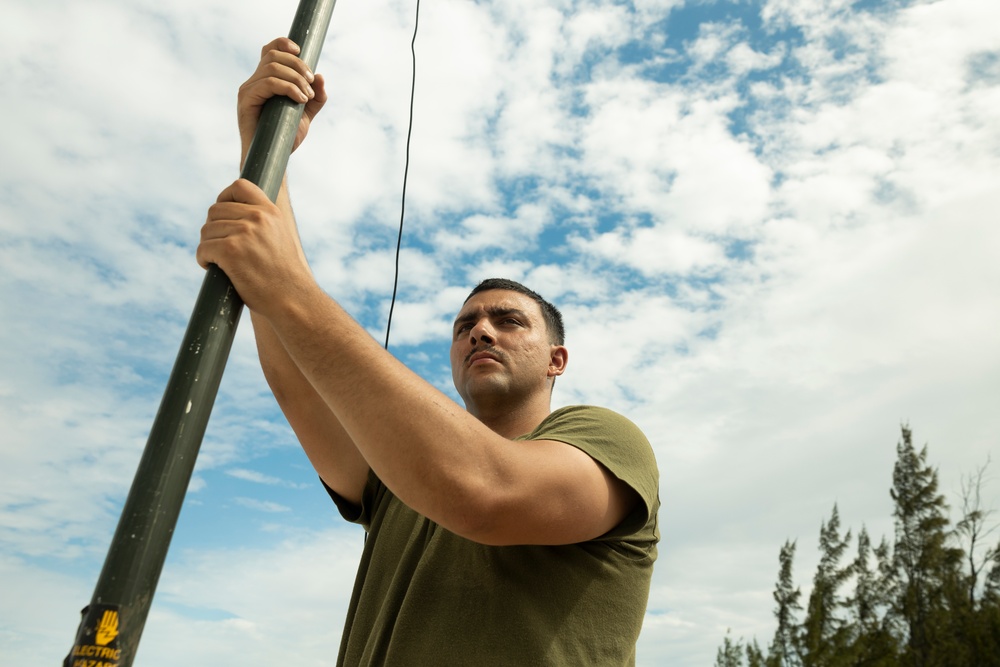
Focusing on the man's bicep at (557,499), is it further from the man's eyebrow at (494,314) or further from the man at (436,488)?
the man's eyebrow at (494,314)

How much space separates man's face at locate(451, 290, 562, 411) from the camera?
11.1 feet

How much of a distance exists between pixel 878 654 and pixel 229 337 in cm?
3918

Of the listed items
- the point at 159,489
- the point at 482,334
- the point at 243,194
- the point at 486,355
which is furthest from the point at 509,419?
the point at 159,489

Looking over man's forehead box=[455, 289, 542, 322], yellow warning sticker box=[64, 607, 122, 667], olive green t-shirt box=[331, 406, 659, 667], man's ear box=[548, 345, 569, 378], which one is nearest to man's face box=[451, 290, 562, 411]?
man's forehead box=[455, 289, 542, 322]

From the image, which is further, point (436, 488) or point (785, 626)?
point (785, 626)

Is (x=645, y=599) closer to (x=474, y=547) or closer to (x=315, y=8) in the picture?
(x=474, y=547)

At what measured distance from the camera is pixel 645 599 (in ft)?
8.16

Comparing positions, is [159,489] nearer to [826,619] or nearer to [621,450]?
[621,450]

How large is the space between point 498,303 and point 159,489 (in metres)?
2.49

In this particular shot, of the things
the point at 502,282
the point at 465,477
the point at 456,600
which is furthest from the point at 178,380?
the point at 502,282

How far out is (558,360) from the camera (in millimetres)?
4133

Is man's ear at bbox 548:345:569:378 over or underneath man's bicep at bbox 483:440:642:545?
over

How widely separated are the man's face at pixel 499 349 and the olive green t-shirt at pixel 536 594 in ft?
2.74

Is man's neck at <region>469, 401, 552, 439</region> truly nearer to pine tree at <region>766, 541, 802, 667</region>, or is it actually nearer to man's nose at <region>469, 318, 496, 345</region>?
man's nose at <region>469, 318, 496, 345</region>
